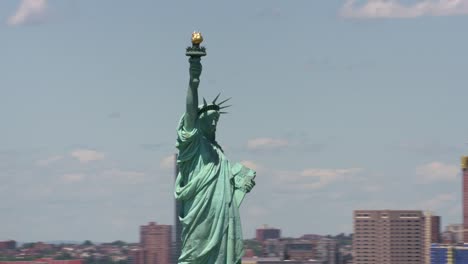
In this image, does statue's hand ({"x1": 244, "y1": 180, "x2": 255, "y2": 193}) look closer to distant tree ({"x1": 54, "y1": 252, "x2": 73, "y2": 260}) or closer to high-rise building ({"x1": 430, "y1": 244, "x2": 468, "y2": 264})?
high-rise building ({"x1": 430, "y1": 244, "x2": 468, "y2": 264})

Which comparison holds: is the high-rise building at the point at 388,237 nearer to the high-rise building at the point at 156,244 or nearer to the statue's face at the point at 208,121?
the high-rise building at the point at 156,244

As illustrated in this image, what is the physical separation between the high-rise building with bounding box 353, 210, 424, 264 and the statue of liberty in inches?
5751

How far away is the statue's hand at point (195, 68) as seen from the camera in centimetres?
3978

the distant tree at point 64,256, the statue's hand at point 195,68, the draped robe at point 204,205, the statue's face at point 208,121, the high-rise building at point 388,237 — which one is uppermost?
the high-rise building at point 388,237

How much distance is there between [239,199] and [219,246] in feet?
3.76

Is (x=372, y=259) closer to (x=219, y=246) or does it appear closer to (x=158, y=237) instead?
(x=158, y=237)

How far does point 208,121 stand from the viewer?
133 feet

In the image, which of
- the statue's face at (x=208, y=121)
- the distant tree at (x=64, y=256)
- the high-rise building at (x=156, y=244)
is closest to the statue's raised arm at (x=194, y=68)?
the statue's face at (x=208, y=121)

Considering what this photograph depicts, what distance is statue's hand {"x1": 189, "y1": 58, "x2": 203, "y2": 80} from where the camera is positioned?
131 feet

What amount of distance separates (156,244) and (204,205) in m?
143

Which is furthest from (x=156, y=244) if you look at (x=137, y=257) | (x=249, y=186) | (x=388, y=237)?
(x=249, y=186)

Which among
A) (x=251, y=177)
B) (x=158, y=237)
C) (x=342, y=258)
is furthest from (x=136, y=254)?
(x=251, y=177)

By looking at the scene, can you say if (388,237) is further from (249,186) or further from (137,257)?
(249,186)

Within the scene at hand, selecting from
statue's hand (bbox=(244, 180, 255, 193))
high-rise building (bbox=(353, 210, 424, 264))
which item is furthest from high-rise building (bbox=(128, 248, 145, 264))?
statue's hand (bbox=(244, 180, 255, 193))
